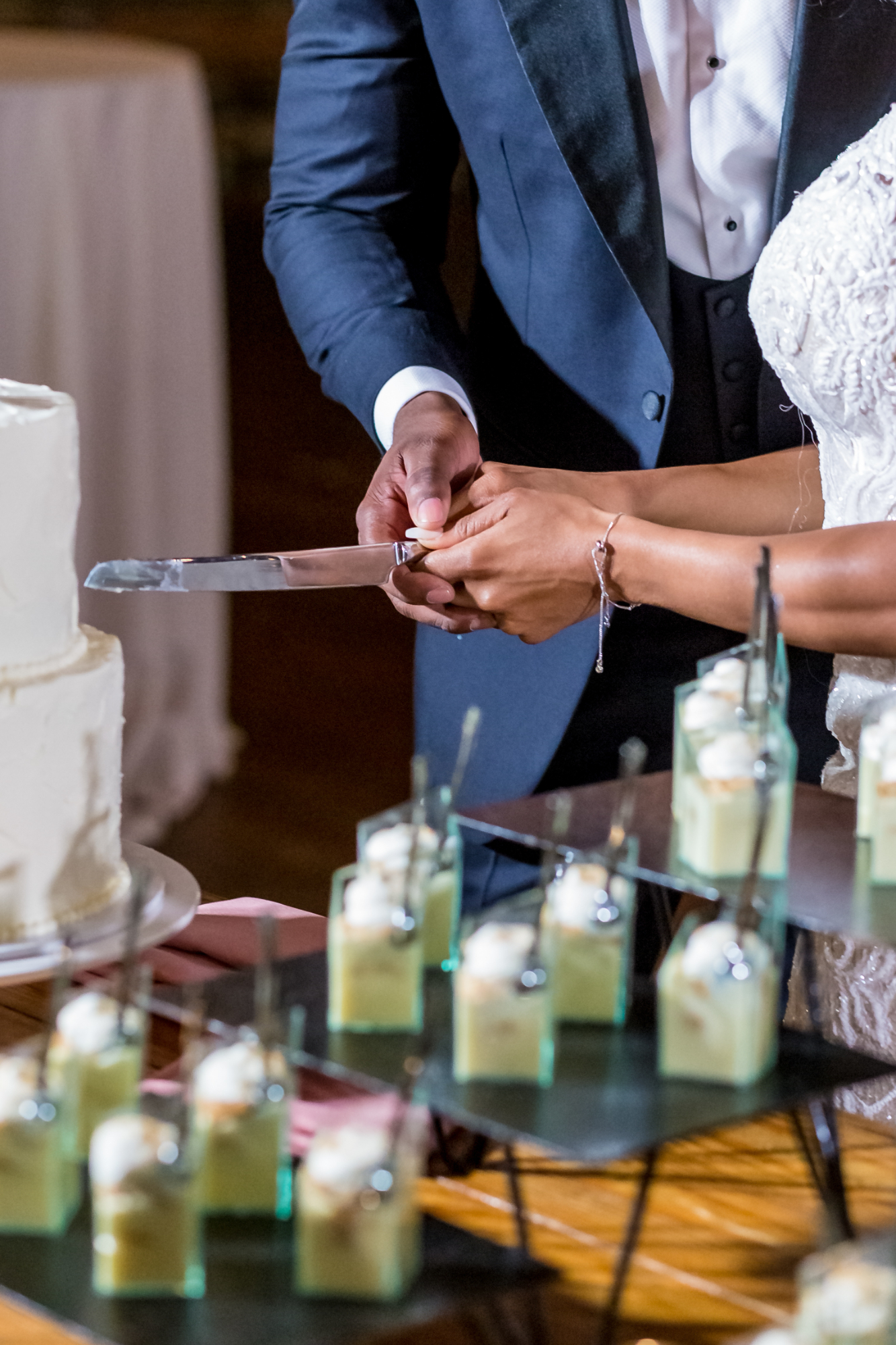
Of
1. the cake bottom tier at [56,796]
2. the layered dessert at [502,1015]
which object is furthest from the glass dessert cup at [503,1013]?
the cake bottom tier at [56,796]

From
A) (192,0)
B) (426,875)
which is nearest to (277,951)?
(426,875)

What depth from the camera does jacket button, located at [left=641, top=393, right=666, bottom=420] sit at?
6.39ft

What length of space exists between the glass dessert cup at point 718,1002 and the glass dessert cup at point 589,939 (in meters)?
0.05

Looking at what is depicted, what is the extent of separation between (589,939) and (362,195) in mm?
1343

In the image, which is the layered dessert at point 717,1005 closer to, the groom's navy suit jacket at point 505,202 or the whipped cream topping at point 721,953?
the whipped cream topping at point 721,953

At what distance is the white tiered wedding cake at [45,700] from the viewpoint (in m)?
1.30

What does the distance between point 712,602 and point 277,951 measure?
0.53 metres

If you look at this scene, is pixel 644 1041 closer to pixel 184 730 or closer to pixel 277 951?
pixel 277 951

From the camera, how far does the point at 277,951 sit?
4.26ft

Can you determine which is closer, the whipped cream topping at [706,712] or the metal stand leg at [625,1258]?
the metal stand leg at [625,1258]

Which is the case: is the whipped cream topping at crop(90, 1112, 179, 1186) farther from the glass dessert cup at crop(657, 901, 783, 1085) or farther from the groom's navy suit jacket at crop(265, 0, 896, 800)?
the groom's navy suit jacket at crop(265, 0, 896, 800)

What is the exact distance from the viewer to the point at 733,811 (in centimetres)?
110

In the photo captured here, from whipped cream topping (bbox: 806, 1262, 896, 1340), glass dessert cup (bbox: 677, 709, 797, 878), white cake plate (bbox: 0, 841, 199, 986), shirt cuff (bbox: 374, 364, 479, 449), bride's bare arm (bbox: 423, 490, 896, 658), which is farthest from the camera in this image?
shirt cuff (bbox: 374, 364, 479, 449)

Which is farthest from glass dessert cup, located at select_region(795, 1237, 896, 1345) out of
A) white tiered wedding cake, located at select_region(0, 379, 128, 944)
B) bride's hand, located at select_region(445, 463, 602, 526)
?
bride's hand, located at select_region(445, 463, 602, 526)
